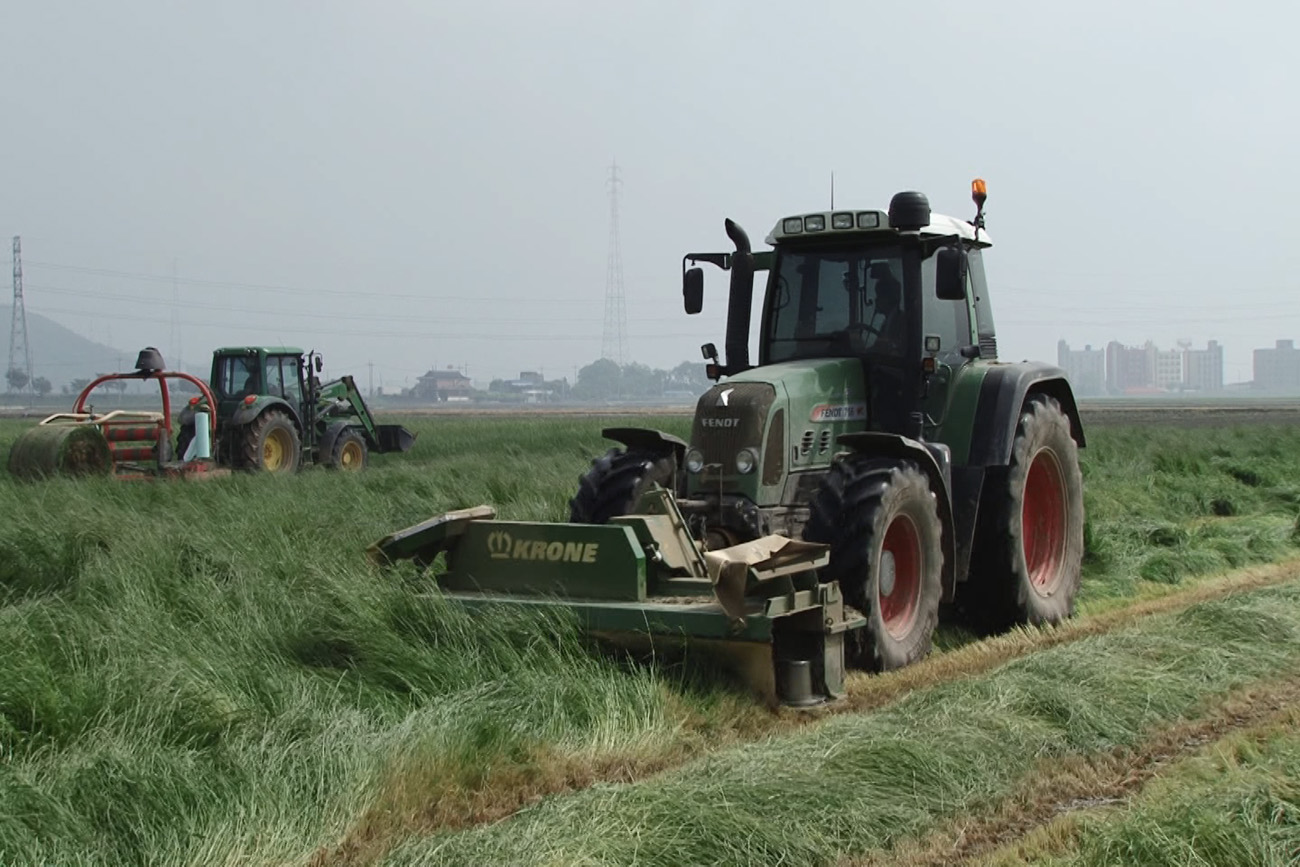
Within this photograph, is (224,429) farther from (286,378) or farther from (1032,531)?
(1032,531)

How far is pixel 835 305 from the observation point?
834cm

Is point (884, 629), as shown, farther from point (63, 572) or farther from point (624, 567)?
point (63, 572)

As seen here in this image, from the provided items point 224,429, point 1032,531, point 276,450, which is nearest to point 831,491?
point 1032,531

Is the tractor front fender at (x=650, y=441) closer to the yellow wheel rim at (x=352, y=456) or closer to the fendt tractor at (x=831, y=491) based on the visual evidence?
the fendt tractor at (x=831, y=491)

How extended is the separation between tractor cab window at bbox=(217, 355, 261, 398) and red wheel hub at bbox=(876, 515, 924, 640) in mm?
15606

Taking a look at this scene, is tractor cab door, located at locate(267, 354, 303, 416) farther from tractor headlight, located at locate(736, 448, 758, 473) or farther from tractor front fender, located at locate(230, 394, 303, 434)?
tractor headlight, located at locate(736, 448, 758, 473)

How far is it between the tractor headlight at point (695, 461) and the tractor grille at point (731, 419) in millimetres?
26

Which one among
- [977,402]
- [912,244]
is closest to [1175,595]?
[977,402]

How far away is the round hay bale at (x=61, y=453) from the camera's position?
55.0ft

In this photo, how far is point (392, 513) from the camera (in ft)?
38.3

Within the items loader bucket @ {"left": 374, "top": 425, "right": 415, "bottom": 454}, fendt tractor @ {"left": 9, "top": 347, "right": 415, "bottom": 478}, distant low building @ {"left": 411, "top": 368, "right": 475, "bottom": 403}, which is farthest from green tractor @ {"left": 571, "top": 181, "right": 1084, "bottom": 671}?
distant low building @ {"left": 411, "top": 368, "right": 475, "bottom": 403}

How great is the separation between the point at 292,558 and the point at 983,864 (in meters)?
4.81

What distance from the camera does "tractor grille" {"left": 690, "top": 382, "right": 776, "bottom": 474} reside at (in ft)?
24.3

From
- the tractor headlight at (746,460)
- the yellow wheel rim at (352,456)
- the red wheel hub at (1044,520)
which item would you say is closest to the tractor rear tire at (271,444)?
the yellow wheel rim at (352,456)
